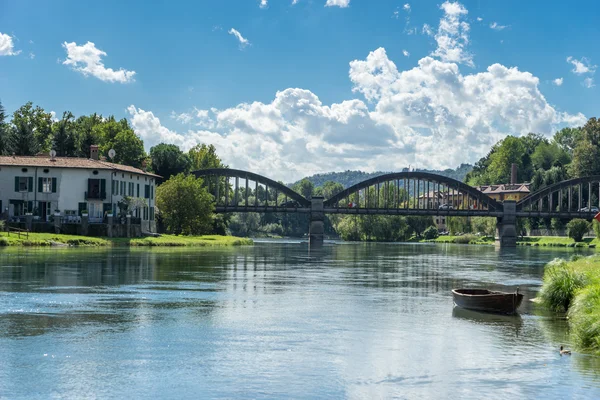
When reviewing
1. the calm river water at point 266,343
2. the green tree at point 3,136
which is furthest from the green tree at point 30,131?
the calm river water at point 266,343

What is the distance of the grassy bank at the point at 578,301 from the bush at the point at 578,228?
377 ft

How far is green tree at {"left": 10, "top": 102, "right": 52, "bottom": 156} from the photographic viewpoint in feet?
396

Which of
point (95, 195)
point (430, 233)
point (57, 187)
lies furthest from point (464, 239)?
point (57, 187)

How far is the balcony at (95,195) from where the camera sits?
91000mm

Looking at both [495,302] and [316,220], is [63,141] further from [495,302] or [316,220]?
[495,302]

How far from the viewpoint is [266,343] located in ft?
86.5

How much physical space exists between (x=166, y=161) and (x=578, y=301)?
389 ft

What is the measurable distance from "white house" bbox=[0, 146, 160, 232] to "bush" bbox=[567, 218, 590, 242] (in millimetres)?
91645

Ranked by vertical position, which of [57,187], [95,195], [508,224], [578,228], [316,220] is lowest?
[578,228]

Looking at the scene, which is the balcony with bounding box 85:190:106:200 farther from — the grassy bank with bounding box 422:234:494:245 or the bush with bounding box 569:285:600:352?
the grassy bank with bounding box 422:234:494:245

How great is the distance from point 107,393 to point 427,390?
7786mm

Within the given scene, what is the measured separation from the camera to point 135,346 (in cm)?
2519

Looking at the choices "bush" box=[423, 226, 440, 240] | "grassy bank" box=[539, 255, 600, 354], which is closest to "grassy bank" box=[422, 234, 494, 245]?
"bush" box=[423, 226, 440, 240]

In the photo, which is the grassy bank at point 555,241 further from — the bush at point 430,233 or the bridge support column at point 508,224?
the bush at point 430,233
